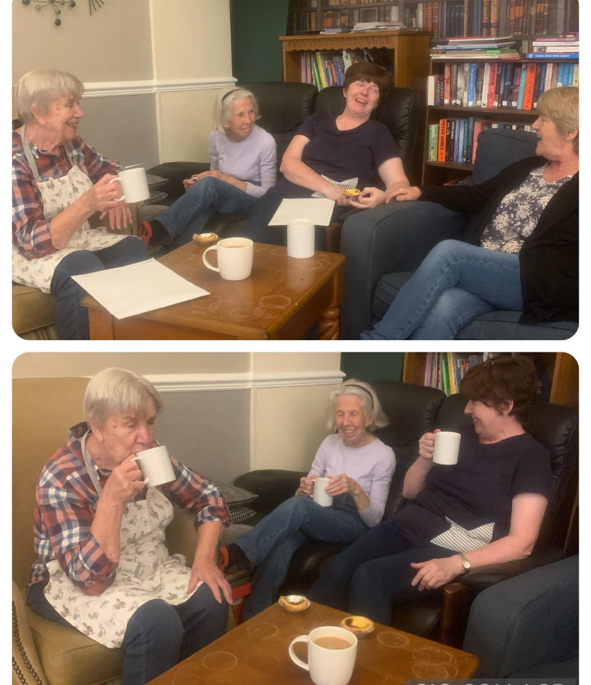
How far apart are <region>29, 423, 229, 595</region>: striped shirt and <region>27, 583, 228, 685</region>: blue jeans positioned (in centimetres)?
8

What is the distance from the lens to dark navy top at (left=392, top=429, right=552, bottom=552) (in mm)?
1655

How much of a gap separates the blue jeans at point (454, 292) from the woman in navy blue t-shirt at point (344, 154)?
50 cm

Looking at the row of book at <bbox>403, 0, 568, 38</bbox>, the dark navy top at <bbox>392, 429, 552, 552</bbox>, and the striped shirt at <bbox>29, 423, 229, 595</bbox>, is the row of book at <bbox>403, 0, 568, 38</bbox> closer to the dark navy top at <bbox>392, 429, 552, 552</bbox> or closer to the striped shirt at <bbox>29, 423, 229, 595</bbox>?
the dark navy top at <bbox>392, 429, 552, 552</bbox>

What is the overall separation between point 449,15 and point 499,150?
0.71 metres

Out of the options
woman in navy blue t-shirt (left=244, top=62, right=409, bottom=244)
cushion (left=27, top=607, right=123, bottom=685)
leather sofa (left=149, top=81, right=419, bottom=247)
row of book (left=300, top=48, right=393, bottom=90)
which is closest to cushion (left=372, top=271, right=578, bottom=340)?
woman in navy blue t-shirt (left=244, top=62, right=409, bottom=244)

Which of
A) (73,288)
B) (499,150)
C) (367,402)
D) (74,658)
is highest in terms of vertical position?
(499,150)

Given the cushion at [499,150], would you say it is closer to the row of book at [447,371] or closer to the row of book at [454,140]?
the row of book at [447,371]

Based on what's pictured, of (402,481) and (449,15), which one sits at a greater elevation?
(449,15)

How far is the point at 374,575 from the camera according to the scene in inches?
64.9

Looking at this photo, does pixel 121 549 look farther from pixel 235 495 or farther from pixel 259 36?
pixel 259 36

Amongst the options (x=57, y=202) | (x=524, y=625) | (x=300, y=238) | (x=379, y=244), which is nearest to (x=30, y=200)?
(x=57, y=202)

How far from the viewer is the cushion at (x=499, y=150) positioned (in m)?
2.00

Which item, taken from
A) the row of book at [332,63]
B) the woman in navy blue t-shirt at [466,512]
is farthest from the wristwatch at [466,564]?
the row of book at [332,63]

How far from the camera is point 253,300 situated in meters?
1.57
